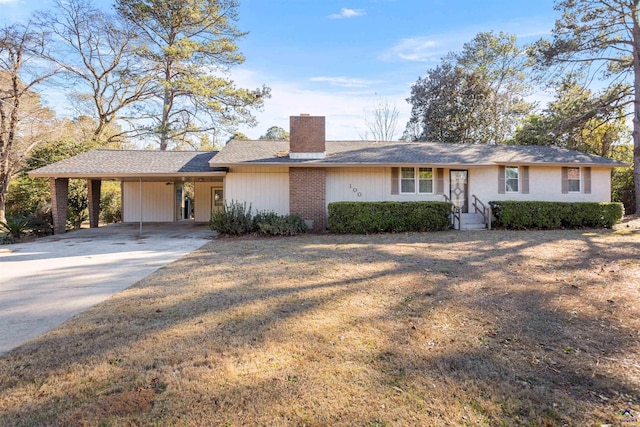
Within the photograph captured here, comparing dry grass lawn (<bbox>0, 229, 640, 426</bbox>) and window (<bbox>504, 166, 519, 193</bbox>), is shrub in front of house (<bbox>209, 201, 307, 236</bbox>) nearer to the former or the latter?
dry grass lawn (<bbox>0, 229, 640, 426</bbox>)

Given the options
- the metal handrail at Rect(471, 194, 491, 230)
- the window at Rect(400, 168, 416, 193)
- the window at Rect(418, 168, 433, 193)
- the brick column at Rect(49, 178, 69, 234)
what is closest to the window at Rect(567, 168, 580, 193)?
the metal handrail at Rect(471, 194, 491, 230)

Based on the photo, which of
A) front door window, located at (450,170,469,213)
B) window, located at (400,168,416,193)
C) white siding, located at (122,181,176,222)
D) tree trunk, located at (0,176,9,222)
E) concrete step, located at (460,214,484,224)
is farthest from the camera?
white siding, located at (122,181,176,222)

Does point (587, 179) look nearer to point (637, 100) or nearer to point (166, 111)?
point (637, 100)

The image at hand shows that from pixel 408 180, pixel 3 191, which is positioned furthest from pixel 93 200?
pixel 408 180

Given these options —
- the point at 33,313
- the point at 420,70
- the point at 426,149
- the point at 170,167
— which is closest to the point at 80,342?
the point at 33,313

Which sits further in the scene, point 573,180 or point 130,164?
point 573,180

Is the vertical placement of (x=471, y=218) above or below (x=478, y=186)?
below

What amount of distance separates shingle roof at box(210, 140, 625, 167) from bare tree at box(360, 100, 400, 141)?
623 inches

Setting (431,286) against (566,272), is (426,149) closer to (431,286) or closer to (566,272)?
(566,272)

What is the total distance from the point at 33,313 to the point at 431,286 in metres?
5.66

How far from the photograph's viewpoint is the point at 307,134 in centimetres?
1298

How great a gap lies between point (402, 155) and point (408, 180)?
109 centimetres

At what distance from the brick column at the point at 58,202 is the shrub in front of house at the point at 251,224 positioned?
658 centimetres

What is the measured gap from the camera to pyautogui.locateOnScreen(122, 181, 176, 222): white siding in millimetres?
17922
